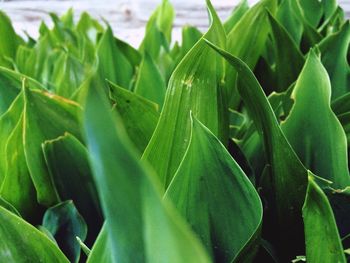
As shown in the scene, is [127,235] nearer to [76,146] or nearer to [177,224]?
[177,224]

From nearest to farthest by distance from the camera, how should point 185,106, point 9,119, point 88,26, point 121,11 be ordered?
point 185,106
point 9,119
point 88,26
point 121,11

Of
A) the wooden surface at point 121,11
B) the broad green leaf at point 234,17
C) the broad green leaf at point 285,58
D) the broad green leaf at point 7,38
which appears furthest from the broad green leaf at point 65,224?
the wooden surface at point 121,11

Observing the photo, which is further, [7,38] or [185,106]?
[7,38]

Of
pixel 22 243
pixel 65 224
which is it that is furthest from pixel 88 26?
pixel 22 243

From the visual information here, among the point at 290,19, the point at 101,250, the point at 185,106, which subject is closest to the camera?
the point at 101,250

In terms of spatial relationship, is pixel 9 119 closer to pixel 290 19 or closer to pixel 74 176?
pixel 74 176
